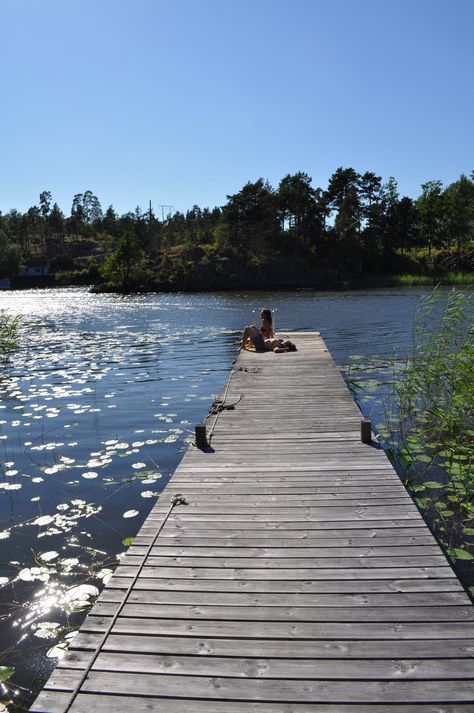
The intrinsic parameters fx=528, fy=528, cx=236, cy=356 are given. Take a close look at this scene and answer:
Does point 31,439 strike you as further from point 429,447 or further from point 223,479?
point 429,447

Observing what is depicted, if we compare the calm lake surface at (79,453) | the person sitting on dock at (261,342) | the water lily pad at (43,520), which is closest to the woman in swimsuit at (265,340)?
the person sitting on dock at (261,342)

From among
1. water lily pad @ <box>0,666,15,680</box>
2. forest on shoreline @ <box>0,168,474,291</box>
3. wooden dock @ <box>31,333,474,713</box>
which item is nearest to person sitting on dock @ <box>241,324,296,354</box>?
wooden dock @ <box>31,333,474,713</box>

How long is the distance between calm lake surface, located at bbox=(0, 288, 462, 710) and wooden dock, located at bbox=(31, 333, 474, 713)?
1219mm

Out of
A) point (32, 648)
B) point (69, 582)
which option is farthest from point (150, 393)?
point (32, 648)

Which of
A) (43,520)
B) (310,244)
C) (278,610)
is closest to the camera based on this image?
(278,610)

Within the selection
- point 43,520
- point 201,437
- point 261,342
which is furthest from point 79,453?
point 261,342

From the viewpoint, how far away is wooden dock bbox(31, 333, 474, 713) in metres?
2.89

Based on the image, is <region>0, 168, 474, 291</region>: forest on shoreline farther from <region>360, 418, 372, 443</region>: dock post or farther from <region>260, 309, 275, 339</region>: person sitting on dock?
<region>360, 418, 372, 443</region>: dock post

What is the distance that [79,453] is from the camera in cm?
952

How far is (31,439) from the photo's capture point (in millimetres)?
10375

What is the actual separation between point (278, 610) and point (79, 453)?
6662 millimetres

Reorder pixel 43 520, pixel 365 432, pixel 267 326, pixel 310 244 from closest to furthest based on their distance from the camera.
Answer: pixel 43 520 < pixel 365 432 < pixel 267 326 < pixel 310 244

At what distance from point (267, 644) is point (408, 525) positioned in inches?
83.8

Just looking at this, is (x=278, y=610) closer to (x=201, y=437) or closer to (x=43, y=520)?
(x=201, y=437)
